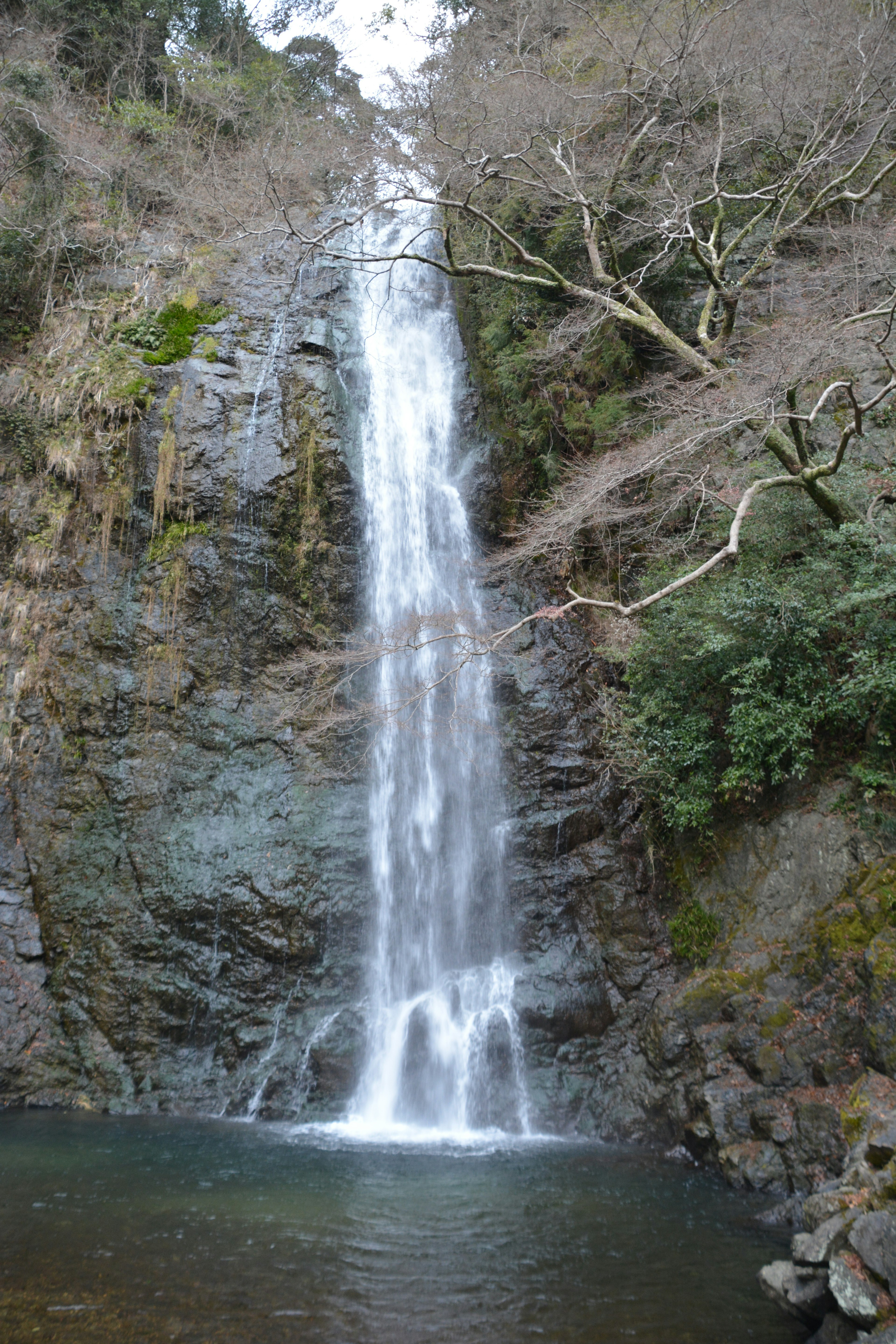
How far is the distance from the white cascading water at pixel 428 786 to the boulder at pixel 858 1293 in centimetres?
508

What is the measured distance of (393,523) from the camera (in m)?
13.2

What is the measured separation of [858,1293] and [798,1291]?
1.63ft

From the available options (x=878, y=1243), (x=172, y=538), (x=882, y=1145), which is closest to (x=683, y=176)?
(x=172, y=538)

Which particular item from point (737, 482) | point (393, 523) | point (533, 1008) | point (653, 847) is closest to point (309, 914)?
point (533, 1008)

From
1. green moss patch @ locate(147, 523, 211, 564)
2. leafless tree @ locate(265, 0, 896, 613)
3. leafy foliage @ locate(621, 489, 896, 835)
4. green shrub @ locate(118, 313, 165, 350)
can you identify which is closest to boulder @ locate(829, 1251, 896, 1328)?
leafy foliage @ locate(621, 489, 896, 835)

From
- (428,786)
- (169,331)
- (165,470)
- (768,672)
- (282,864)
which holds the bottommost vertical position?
(282,864)

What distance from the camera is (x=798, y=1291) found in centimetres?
461

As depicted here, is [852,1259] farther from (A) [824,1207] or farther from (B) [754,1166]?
(B) [754,1166]

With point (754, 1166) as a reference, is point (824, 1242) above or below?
above

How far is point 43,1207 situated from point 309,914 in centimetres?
481

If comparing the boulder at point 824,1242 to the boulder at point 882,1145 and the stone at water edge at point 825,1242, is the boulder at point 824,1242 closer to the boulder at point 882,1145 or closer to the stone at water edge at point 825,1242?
the stone at water edge at point 825,1242

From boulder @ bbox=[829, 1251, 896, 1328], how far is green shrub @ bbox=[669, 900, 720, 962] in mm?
4930

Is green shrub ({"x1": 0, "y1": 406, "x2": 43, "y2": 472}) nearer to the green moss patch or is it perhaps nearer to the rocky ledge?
the green moss patch

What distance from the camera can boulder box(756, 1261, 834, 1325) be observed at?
4512 mm
